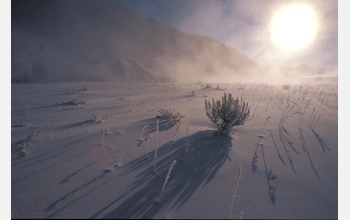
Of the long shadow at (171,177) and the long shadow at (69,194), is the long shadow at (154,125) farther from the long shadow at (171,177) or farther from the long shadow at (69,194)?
the long shadow at (69,194)

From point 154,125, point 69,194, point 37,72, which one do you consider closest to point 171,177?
point 69,194

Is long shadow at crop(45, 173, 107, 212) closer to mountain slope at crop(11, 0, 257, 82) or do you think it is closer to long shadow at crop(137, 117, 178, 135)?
long shadow at crop(137, 117, 178, 135)

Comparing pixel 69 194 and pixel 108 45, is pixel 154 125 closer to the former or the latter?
pixel 69 194

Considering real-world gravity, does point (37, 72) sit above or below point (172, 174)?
above

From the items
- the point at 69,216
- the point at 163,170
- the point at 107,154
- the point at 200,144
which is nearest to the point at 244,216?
the point at 163,170

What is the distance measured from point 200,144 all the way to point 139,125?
123cm

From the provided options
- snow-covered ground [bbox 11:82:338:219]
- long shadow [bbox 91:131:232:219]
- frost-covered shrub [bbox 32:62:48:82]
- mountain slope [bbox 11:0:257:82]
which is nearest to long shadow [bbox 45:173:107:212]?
snow-covered ground [bbox 11:82:338:219]

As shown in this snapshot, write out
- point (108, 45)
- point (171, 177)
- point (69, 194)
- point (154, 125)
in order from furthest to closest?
point (108, 45) < point (154, 125) < point (171, 177) < point (69, 194)

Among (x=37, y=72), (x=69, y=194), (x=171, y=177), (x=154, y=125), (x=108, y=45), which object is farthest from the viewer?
(x=108, y=45)

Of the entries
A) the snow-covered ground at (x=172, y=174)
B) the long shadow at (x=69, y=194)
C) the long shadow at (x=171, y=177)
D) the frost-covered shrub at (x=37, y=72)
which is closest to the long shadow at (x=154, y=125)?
the snow-covered ground at (x=172, y=174)

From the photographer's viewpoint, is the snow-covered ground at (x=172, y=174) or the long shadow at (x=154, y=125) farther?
the long shadow at (x=154, y=125)

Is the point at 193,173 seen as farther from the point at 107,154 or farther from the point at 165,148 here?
the point at 107,154

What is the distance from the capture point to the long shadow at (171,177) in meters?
1.05

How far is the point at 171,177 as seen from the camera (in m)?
1.38
